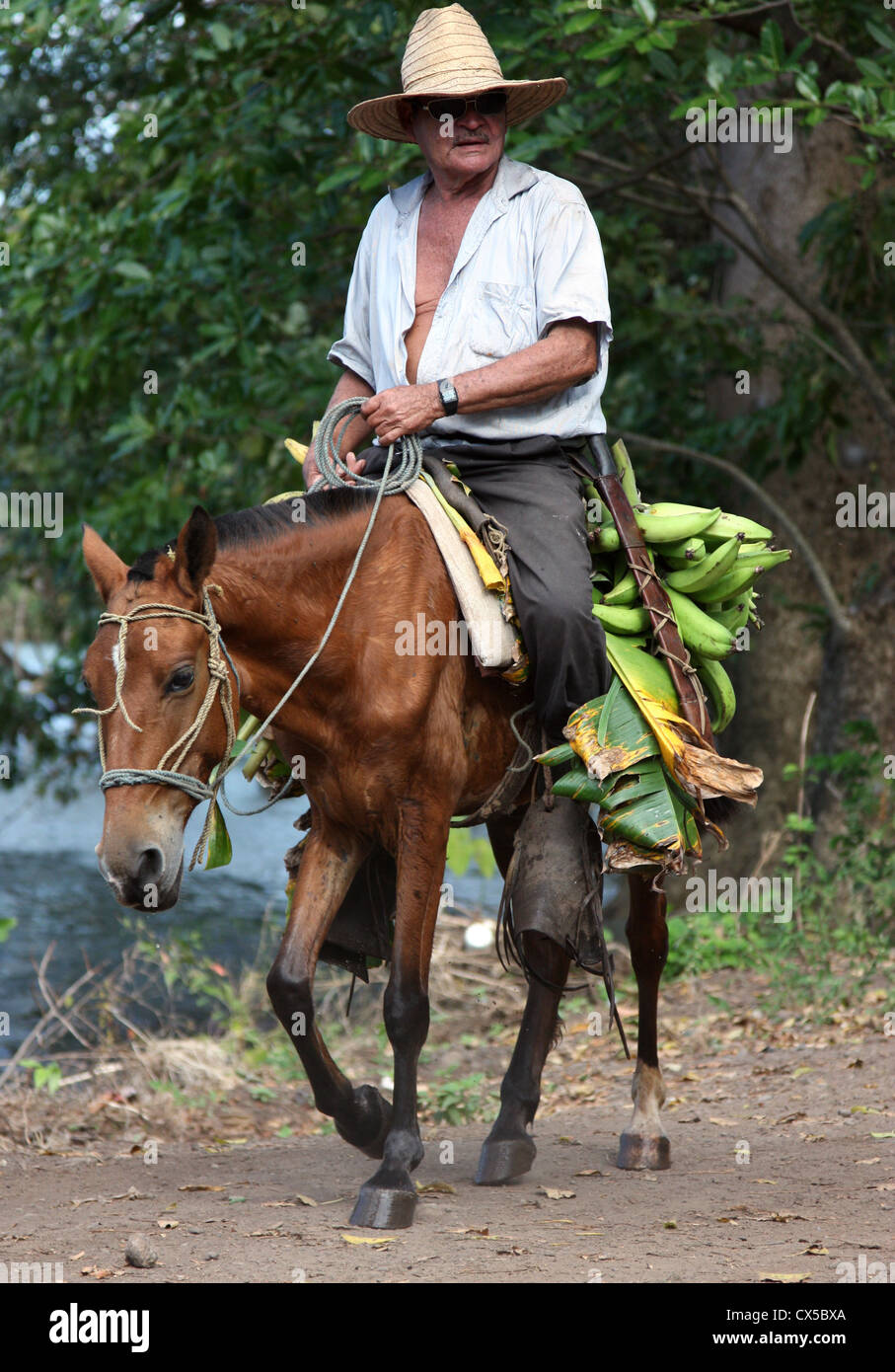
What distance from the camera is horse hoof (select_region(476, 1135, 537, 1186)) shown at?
191 inches

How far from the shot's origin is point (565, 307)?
178 inches

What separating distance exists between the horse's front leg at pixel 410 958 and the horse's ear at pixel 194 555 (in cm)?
89

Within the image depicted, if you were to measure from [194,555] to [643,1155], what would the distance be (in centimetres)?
266

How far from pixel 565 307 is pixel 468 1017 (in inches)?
197

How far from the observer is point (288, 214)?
27.8 feet

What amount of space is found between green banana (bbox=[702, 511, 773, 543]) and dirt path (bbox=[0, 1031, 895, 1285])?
6.70ft

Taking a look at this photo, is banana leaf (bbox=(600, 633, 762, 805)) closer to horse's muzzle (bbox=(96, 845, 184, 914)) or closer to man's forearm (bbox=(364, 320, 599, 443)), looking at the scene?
man's forearm (bbox=(364, 320, 599, 443))

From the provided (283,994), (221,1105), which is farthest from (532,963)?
(221,1105)

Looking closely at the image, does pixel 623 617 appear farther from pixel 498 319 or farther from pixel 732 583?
pixel 498 319

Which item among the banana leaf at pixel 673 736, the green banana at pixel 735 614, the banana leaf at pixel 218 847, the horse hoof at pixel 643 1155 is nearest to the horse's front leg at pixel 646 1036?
the horse hoof at pixel 643 1155

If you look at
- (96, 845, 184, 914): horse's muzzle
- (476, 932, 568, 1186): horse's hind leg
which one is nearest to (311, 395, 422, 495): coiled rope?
(96, 845, 184, 914): horse's muzzle

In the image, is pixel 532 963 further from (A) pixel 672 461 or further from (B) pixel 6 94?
(B) pixel 6 94

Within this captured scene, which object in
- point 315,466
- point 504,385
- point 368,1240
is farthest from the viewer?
point 315,466

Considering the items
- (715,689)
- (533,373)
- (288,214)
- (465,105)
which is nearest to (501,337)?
(533,373)
